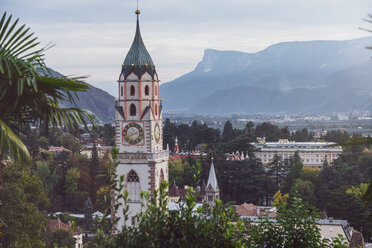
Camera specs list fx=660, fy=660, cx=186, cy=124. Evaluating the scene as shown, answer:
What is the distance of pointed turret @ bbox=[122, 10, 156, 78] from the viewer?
3100cm

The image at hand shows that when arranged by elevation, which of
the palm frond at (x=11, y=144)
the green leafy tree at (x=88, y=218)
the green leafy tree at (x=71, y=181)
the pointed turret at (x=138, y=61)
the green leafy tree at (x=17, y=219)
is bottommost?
the green leafy tree at (x=88, y=218)

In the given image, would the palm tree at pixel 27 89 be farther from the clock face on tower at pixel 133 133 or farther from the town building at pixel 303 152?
the town building at pixel 303 152

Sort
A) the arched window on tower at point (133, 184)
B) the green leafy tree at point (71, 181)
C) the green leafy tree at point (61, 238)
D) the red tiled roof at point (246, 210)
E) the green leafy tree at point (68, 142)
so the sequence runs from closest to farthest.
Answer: the arched window on tower at point (133, 184) → the green leafy tree at point (61, 238) → the red tiled roof at point (246, 210) → the green leafy tree at point (71, 181) → the green leafy tree at point (68, 142)

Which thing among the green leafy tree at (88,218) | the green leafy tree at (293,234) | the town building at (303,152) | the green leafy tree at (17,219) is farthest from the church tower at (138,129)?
the town building at (303,152)

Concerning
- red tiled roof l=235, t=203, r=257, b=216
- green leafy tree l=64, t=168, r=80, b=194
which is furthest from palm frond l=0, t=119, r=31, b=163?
green leafy tree l=64, t=168, r=80, b=194

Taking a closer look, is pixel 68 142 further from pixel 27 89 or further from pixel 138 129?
pixel 27 89

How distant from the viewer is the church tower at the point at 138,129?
30.2m

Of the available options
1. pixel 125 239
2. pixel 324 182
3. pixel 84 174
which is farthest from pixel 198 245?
pixel 324 182

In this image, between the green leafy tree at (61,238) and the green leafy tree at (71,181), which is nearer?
the green leafy tree at (61,238)

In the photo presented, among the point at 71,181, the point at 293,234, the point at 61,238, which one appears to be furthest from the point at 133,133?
the point at 71,181

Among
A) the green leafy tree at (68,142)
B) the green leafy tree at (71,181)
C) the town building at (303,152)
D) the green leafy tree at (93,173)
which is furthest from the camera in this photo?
the town building at (303,152)

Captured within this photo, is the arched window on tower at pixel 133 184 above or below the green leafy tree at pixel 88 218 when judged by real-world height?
above

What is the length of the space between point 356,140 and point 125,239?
150 inches

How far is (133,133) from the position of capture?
3061 centimetres
